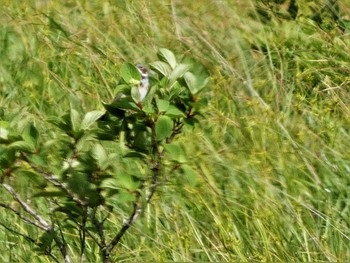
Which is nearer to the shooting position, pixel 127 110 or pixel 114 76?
pixel 127 110

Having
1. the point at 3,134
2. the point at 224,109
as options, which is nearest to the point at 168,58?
the point at 3,134

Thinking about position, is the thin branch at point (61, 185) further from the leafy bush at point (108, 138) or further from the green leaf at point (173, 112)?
the green leaf at point (173, 112)

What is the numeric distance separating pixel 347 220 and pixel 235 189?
0.46 metres

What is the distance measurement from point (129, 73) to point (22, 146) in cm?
40

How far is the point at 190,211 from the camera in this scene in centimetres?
370

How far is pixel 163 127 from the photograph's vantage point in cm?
289

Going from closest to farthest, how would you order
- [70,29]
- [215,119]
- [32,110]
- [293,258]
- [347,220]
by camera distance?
[293,258]
[347,220]
[215,119]
[32,110]
[70,29]

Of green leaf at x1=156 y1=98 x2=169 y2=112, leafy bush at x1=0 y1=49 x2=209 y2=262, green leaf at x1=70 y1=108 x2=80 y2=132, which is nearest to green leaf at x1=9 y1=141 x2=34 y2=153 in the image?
leafy bush at x1=0 y1=49 x2=209 y2=262

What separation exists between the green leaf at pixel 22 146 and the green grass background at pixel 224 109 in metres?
0.08

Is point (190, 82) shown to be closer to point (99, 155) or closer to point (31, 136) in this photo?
point (99, 155)

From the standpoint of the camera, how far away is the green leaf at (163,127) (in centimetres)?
288

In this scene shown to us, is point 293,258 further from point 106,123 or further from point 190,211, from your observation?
point 106,123

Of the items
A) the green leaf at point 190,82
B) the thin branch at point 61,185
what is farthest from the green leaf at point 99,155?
the green leaf at point 190,82

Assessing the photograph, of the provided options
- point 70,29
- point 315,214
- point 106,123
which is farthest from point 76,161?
point 70,29
